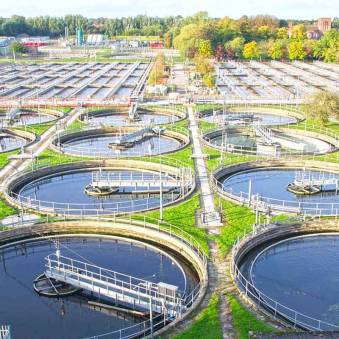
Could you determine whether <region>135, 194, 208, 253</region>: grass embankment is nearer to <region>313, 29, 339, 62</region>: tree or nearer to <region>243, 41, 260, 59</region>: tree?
<region>313, 29, 339, 62</region>: tree

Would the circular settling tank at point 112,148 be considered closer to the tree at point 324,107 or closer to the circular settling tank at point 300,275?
the tree at point 324,107

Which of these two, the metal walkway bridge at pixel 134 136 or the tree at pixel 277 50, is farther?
the tree at pixel 277 50

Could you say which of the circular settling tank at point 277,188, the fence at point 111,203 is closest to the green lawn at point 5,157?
the fence at point 111,203

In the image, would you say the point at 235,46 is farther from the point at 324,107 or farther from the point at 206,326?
the point at 206,326

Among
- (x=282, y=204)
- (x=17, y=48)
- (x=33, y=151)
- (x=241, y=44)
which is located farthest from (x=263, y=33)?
(x=282, y=204)

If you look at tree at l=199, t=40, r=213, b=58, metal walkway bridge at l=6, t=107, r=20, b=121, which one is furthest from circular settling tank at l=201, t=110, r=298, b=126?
tree at l=199, t=40, r=213, b=58
